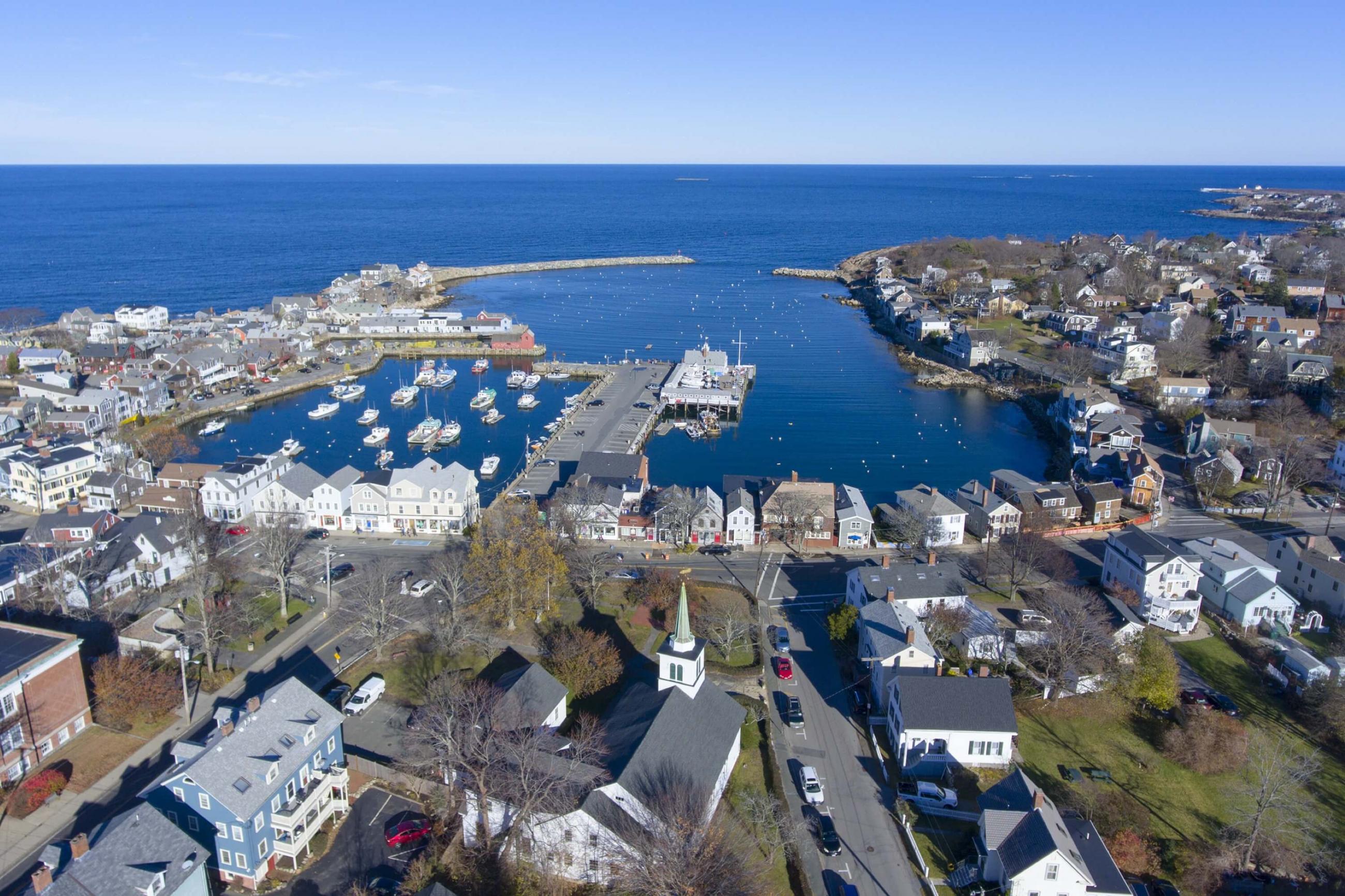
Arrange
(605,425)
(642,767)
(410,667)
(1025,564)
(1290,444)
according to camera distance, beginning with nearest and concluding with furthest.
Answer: (642,767) → (410,667) → (1025,564) → (1290,444) → (605,425)

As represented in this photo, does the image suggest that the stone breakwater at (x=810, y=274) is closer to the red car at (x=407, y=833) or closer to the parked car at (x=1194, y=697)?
the parked car at (x=1194, y=697)

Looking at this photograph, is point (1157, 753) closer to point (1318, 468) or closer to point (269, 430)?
point (1318, 468)

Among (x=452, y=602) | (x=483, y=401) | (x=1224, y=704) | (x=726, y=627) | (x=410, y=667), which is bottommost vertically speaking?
(x=1224, y=704)

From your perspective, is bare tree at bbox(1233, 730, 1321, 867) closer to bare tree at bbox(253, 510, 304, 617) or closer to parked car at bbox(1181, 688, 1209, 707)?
parked car at bbox(1181, 688, 1209, 707)

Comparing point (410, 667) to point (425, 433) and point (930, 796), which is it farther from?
point (425, 433)

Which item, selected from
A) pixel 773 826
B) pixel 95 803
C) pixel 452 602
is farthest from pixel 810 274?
pixel 95 803

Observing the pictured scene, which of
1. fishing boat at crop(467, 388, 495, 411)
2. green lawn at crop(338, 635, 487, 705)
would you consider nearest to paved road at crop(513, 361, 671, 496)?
fishing boat at crop(467, 388, 495, 411)
